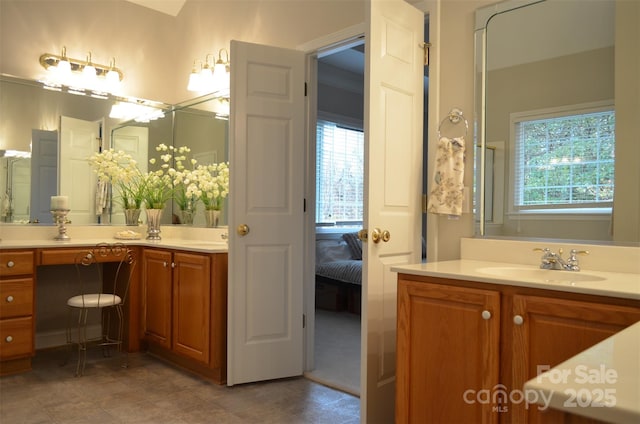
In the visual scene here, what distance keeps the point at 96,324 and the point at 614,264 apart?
12.7ft

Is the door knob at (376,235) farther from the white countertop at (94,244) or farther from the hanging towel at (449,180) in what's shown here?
the white countertop at (94,244)

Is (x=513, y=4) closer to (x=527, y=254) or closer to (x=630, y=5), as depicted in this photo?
(x=630, y=5)

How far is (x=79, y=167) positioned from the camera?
3.97 m

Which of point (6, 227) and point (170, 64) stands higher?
point (170, 64)

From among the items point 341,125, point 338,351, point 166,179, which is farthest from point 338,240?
point 166,179

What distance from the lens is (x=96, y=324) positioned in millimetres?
4117

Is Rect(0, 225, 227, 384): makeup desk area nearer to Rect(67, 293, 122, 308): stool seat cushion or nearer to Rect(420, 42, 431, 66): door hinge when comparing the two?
Rect(67, 293, 122, 308): stool seat cushion

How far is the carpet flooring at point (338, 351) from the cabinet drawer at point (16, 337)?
1.88 metres

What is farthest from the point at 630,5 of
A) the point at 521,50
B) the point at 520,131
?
the point at 520,131

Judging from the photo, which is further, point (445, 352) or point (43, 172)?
point (43, 172)

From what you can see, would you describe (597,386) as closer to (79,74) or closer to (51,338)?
(51,338)

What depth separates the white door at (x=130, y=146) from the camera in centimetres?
420

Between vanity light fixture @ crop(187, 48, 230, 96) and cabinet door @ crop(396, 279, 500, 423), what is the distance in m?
2.75

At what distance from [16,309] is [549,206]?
3.27 meters
